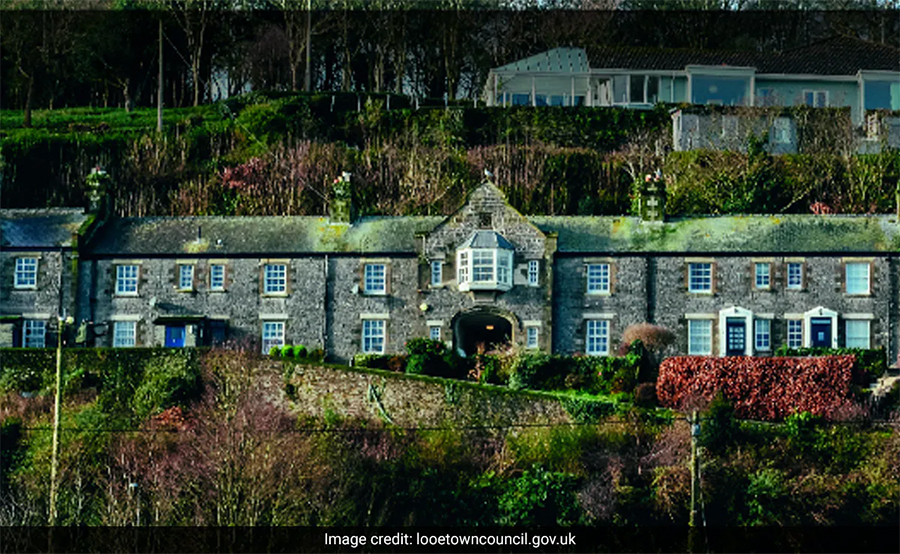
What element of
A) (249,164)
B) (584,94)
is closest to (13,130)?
(249,164)

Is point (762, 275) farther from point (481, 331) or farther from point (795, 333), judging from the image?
point (481, 331)

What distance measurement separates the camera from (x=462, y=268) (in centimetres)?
5816

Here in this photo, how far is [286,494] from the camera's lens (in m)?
46.2

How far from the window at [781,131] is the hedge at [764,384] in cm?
2631

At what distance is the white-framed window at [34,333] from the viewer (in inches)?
2325

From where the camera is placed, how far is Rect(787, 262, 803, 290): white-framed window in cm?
5822

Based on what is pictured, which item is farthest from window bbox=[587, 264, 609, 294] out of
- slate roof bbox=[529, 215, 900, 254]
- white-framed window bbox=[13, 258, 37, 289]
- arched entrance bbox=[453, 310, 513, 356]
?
white-framed window bbox=[13, 258, 37, 289]

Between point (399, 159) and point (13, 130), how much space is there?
1867cm

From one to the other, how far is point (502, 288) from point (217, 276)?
9605 millimetres

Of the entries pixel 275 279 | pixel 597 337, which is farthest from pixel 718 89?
pixel 275 279

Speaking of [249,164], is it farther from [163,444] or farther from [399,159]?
[163,444]

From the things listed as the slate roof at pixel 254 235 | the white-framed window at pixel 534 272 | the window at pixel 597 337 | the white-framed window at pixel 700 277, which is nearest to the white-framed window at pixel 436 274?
the slate roof at pixel 254 235

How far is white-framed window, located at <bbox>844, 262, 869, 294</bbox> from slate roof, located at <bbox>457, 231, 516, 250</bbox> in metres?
11.0

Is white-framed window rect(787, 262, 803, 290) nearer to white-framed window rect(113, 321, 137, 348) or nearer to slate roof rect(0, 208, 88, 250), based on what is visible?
white-framed window rect(113, 321, 137, 348)
